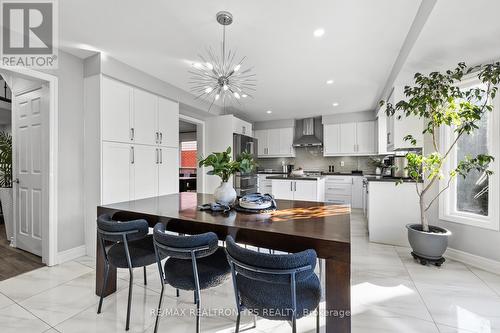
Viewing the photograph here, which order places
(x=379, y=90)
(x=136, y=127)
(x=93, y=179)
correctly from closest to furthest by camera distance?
1. (x=93, y=179)
2. (x=136, y=127)
3. (x=379, y=90)

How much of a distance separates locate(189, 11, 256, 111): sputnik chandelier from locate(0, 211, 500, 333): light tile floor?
6.67 ft

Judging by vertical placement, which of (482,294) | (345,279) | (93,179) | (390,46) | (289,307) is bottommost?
(482,294)

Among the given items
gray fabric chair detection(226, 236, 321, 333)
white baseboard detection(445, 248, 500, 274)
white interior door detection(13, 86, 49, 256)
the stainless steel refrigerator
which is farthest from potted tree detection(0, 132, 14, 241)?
white baseboard detection(445, 248, 500, 274)

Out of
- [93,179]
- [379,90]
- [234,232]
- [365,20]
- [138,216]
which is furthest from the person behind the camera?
[379,90]

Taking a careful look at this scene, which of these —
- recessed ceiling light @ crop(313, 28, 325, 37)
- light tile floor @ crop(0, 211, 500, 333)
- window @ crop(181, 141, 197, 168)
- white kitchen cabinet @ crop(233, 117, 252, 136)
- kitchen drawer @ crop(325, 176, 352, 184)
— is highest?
recessed ceiling light @ crop(313, 28, 325, 37)

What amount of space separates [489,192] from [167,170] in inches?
164

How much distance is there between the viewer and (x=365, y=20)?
7.00ft

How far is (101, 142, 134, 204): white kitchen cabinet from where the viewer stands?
2811 millimetres

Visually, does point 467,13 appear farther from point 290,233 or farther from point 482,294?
point 482,294

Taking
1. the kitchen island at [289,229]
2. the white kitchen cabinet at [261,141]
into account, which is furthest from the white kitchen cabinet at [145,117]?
the white kitchen cabinet at [261,141]

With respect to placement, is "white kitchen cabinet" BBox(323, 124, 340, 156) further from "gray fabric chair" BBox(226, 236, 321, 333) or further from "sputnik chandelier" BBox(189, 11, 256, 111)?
"gray fabric chair" BBox(226, 236, 321, 333)

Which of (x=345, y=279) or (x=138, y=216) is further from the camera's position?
(x=138, y=216)

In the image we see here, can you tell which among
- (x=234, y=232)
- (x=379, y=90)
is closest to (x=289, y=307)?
(x=234, y=232)

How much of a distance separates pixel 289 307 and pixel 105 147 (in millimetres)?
2756
